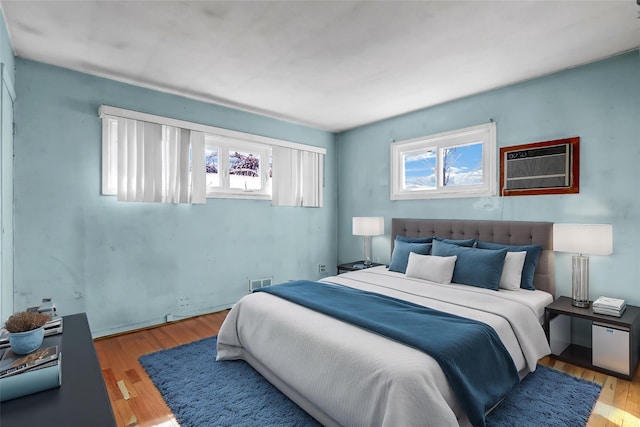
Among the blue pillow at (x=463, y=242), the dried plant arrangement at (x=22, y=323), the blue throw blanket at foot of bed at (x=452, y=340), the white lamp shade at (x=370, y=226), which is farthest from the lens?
the white lamp shade at (x=370, y=226)

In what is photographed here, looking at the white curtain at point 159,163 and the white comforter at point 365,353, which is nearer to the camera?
the white comforter at point 365,353

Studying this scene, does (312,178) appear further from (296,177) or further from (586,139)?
(586,139)

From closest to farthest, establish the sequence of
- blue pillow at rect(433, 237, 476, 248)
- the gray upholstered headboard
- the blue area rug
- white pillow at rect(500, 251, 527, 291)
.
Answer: the blue area rug, white pillow at rect(500, 251, 527, 291), the gray upholstered headboard, blue pillow at rect(433, 237, 476, 248)

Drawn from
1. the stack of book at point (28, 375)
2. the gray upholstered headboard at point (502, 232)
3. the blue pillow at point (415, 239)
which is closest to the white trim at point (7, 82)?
the stack of book at point (28, 375)

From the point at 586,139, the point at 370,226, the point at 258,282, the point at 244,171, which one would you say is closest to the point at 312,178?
the point at 244,171

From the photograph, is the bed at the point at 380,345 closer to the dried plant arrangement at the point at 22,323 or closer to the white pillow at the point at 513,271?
the white pillow at the point at 513,271

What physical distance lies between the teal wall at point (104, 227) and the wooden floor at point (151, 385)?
1.11 feet

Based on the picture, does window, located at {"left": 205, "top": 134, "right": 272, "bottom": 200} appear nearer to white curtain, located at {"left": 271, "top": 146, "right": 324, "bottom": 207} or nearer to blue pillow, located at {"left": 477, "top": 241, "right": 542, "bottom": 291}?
white curtain, located at {"left": 271, "top": 146, "right": 324, "bottom": 207}

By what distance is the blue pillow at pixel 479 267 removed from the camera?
2.89 metres

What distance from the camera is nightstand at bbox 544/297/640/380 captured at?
2.31 m

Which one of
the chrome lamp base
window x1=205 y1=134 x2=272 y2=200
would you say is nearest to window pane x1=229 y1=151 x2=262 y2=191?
window x1=205 y1=134 x2=272 y2=200

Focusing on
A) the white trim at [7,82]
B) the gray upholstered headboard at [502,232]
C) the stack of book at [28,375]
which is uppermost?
the white trim at [7,82]

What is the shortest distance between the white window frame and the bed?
1718 mm

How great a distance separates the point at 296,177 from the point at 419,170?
→ 1734 mm
